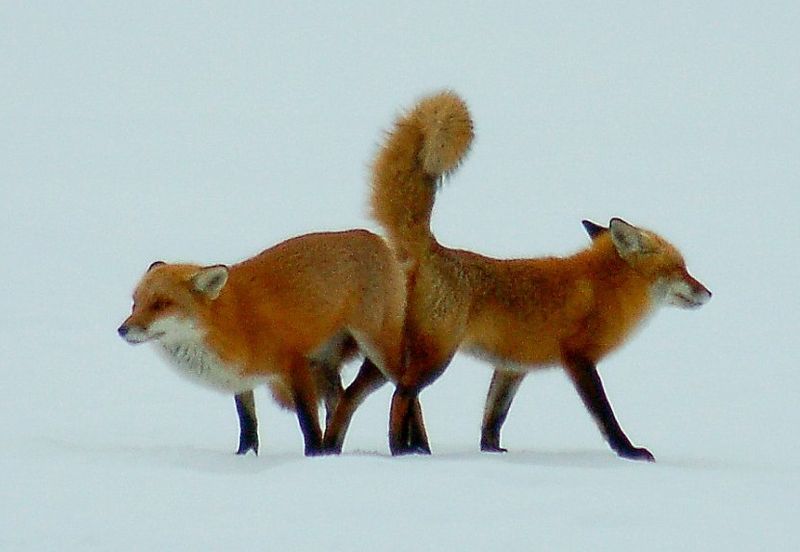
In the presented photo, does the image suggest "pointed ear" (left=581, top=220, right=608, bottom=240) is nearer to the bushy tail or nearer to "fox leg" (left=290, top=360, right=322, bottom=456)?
the bushy tail

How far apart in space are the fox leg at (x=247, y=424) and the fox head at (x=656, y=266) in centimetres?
285

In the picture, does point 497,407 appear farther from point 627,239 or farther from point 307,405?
point 307,405

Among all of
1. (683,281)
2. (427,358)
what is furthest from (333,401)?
(683,281)

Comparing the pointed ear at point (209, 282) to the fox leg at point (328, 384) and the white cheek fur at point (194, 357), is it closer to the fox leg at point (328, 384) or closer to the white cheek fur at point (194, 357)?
the white cheek fur at point (194, 357)

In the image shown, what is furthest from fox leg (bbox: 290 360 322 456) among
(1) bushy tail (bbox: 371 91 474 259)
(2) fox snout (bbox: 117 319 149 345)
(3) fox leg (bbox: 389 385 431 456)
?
(1) bushy tail (bbox: 371 91 474 259)

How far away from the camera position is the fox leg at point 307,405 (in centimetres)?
1031

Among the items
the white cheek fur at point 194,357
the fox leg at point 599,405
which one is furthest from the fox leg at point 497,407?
the white cheek fur at point 194,357

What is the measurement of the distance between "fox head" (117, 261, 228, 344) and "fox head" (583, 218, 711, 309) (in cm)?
292

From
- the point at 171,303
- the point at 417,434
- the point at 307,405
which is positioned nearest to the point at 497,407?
the point at 417,434

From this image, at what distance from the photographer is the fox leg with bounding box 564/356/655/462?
1077 centimetres

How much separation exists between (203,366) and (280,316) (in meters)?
0.62

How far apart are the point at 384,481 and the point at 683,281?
148 inches

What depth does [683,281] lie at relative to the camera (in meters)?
11.4

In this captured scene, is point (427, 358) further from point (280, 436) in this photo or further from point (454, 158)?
point (280, 436)
